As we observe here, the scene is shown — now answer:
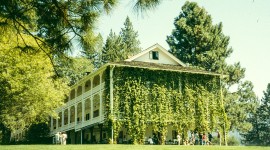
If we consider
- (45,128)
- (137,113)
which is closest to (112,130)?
(137,113)

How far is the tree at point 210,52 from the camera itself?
54.7 meters

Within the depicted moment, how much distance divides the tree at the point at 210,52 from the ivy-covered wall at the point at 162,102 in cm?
1865

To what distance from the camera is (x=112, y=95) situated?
3170 centimetres

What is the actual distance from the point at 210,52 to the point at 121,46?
2272cm

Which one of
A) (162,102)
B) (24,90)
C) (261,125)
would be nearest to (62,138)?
(24,90)

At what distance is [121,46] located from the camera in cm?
7162

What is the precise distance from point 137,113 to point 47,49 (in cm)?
2469

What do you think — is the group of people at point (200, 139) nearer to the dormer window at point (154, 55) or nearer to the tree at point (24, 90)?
the dormer window at point (154, 55)

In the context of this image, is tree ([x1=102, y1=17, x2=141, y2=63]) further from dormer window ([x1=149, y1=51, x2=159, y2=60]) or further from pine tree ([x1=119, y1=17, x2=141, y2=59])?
dormer window ([x1=149, y1=51, x2=159, y2=60])

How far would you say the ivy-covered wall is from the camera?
3180 centimetres

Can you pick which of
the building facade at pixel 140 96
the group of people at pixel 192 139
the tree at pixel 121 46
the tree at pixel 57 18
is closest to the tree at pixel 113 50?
the tree at pixel 121 46

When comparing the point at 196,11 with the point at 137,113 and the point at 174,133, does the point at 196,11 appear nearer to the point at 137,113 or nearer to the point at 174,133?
the point at 174,133

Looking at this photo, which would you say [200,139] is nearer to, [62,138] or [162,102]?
[162,102]

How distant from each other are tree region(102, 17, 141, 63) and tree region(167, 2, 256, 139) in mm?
14898
